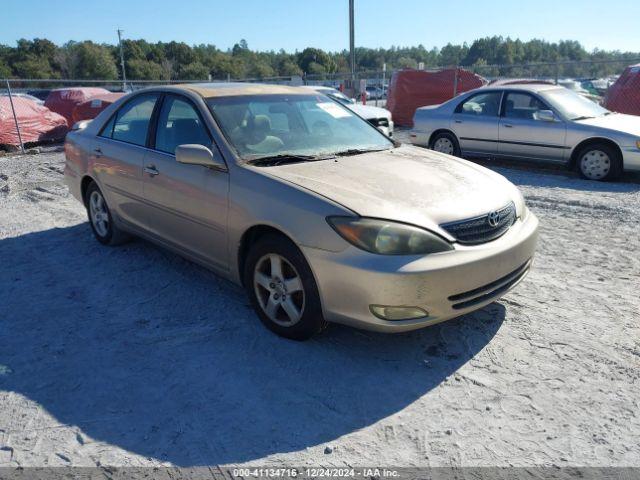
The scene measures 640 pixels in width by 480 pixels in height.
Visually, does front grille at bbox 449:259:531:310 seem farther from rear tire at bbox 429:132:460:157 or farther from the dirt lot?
rear tire at bbox 429:132:460:157

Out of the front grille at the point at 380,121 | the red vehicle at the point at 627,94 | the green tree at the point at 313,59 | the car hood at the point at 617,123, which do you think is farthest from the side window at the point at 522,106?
the green tree at the point at 313,59

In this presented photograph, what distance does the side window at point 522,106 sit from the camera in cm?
907

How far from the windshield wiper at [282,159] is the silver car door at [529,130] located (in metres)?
6.17

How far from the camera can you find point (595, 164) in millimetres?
8359

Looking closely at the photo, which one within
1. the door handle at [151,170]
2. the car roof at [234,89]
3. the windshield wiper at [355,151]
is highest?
the car roof at [234,89]

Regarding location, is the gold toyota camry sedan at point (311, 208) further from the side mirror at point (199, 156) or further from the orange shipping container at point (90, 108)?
the orange shipping container at point (90, 108)

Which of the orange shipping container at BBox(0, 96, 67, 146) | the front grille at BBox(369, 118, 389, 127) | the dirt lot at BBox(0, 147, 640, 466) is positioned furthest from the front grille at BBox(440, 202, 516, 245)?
the orange shipping container at BBox(0, 96, 67, 146)

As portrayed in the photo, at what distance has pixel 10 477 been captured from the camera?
235cm

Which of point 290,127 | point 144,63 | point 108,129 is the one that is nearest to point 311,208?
point 290,127

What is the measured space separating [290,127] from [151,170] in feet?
3.99

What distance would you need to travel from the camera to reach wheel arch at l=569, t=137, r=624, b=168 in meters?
8.14

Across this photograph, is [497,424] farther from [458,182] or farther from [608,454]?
[458,182]

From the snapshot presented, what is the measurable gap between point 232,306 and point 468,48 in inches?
5430

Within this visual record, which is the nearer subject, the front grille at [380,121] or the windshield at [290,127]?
the windshield at [290,127]
